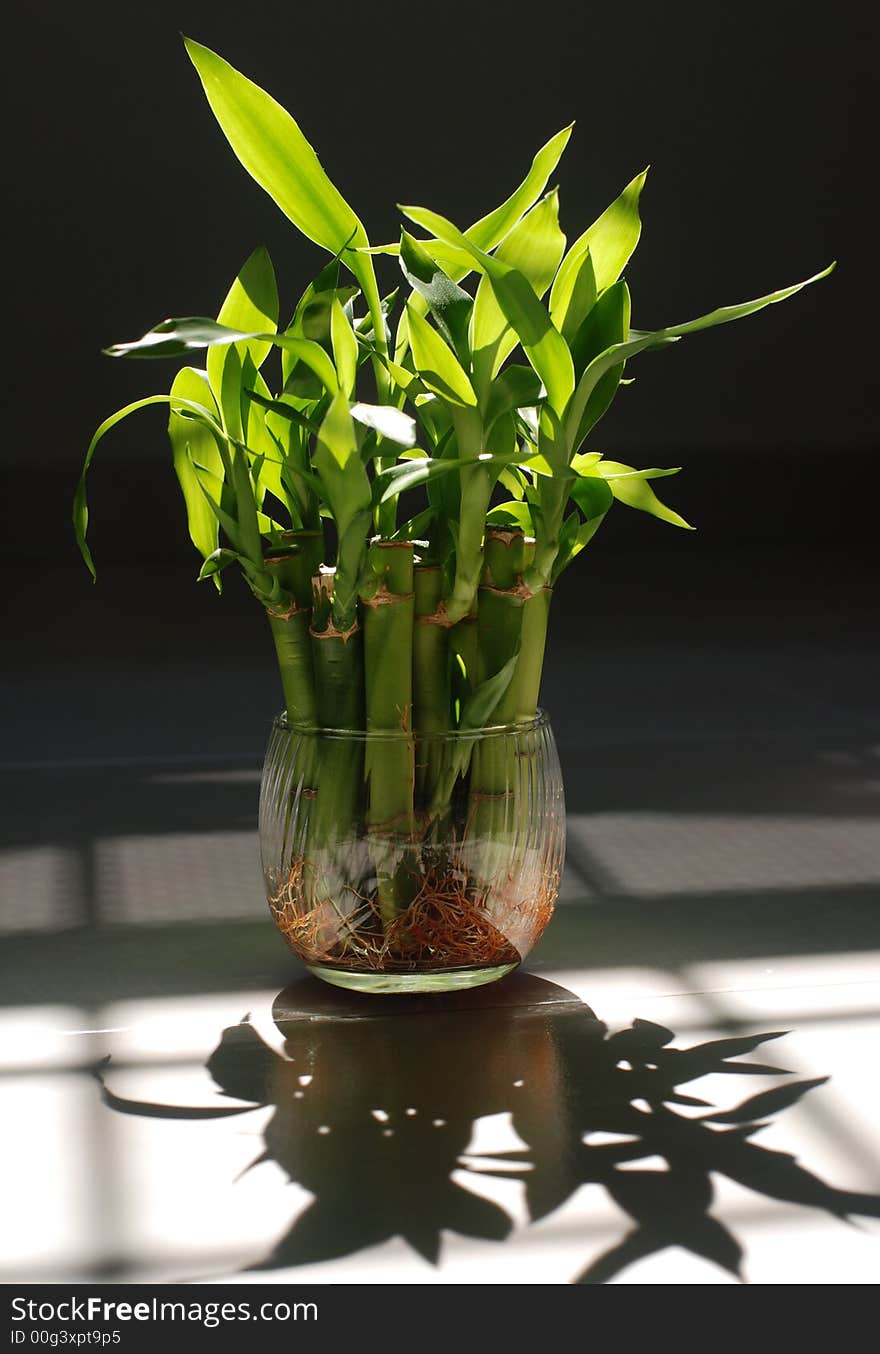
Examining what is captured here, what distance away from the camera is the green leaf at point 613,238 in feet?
2.06

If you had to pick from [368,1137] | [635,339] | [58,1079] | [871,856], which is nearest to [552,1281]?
[368,1137]

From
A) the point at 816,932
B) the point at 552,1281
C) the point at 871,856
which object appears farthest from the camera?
the point at 871,856

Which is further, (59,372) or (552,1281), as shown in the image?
(59,372)

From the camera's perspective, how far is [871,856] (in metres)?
0.91

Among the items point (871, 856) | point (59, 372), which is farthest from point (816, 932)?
point (59, 372)

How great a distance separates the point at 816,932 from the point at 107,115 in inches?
127

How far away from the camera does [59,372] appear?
3.62 metres

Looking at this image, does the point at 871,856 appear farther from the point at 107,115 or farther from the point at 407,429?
the point at 107,115

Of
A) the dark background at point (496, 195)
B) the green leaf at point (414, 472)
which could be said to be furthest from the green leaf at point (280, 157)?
the dark background at point (496, 195)

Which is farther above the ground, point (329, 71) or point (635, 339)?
point (329, 71)

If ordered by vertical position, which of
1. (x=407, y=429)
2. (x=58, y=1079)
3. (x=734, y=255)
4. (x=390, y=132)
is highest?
(x=390, y=132)

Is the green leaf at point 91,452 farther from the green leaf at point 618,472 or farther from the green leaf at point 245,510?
the green leaf at point 618,472

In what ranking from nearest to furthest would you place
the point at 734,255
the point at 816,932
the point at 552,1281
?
the point at 552,1281 < the point at 816,932 < the point at 734,255

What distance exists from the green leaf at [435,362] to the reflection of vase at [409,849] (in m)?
0.14
